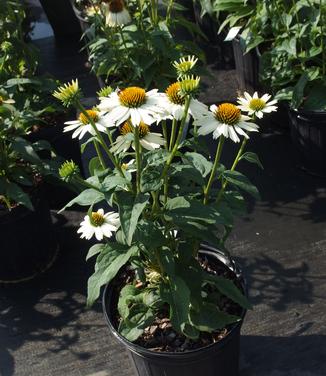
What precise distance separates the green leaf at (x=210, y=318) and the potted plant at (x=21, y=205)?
0.77 metres

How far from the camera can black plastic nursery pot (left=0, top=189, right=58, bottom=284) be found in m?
2.30

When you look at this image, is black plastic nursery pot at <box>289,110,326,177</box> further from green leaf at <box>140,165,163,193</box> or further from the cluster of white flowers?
green leaf at <box>140,165,163,193</box>

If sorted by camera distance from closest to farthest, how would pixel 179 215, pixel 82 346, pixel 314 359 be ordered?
pixel 179 215 → pixel 314 359 → pixel 82 346

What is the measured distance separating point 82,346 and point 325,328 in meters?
0.87

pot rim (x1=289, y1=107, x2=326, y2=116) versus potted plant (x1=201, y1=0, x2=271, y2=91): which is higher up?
potted plant (x1=201, y1=0, x2=271, y2=91)

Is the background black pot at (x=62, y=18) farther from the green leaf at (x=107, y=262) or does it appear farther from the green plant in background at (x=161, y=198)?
the green leaf at (x=107, y=262)

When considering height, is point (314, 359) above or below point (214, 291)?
below

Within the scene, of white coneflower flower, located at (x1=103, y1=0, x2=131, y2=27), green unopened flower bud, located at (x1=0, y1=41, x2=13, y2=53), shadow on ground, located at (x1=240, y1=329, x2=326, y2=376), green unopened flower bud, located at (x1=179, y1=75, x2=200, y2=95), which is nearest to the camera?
green unopened flower bud, located at (x1=179, y1=75, x2=200, y2=95)

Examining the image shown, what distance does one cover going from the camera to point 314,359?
6.51ft

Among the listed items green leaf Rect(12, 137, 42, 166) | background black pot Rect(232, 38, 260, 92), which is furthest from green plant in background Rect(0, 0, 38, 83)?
background black pot Rect(232, 38, 260, 92)

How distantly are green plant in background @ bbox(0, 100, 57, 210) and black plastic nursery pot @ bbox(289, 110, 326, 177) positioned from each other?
1.11 metres

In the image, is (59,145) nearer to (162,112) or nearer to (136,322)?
(136,322)

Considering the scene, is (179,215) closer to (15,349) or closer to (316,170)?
(15,349)

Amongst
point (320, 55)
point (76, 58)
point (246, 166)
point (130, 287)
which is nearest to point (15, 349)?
point (130, 287)
